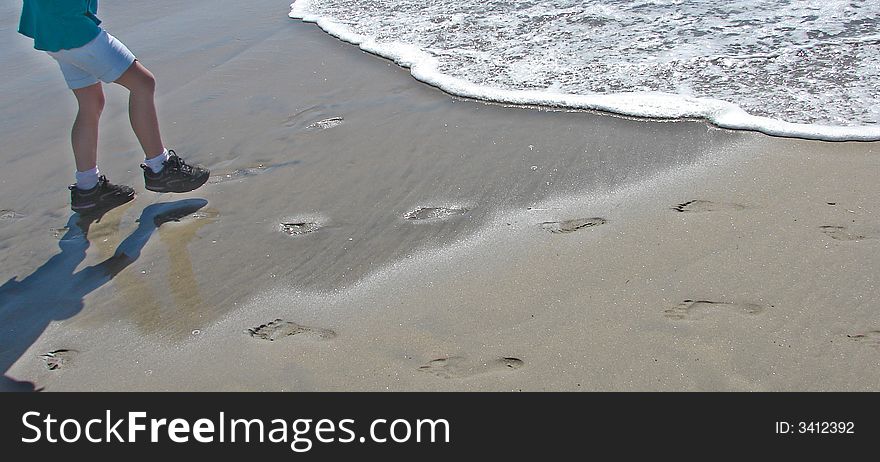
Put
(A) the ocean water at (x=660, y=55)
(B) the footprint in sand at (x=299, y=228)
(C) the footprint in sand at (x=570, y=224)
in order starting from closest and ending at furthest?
(C) the footprint in sand at (x=570, y=224) → (B) the footprint in sand at (x=299, y=228) → (A) the ocean water at (x=660, y=55)

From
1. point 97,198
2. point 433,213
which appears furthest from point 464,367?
point 97,198

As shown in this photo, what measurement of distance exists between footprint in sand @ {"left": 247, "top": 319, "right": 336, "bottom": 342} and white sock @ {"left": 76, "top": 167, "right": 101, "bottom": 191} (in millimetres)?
1463

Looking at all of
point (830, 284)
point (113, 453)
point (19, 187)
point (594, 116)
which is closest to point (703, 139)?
point (594, 116)

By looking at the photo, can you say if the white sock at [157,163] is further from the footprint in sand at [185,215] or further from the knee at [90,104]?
the knee at [90,104]

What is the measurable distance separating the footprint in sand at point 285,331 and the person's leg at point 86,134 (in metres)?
Answer: 1.49

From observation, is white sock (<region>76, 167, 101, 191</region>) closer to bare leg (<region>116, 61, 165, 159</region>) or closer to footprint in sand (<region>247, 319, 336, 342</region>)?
bare leg (<region>116, 61, 165, 159</region>)

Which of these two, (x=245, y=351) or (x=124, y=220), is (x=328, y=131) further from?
(x=245, y=351)

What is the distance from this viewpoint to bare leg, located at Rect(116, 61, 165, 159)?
3721 mm

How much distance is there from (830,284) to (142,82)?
302 cm

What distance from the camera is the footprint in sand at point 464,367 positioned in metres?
2.34

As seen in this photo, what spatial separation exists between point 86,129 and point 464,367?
2.34m

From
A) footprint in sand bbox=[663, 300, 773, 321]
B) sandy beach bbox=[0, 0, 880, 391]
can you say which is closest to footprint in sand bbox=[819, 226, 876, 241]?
sandy beach bbox=[0, 0, 880, 391]

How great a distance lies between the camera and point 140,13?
7137 millimetres

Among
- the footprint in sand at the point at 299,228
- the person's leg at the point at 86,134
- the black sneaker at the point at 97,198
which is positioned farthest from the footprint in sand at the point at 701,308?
the person's leg at the point at 86,134
